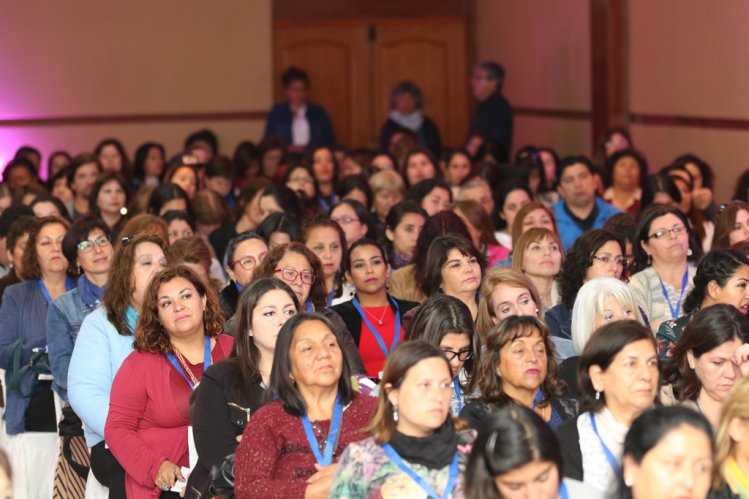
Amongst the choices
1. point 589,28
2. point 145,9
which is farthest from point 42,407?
point 145,9

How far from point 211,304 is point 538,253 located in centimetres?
180

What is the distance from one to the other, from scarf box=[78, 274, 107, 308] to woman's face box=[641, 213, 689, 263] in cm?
243

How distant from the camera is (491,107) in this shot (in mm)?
12844

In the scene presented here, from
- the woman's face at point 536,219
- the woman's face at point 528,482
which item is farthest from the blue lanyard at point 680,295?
the woman's face at point 528,482

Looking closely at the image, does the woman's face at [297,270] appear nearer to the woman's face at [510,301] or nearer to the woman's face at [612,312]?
the woman's face at [510,301]

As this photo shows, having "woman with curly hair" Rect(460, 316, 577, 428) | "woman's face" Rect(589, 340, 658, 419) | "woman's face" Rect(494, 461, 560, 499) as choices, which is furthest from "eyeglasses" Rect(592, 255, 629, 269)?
"woman's face" Rect(494, 461, 560, 499)

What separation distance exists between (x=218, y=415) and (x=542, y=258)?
2.22 metres

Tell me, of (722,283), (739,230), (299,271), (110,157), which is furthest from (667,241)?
(110,157)

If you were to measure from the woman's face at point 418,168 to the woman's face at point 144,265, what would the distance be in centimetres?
440

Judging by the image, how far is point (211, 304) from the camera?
5195 mm

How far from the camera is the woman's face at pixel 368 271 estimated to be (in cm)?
612

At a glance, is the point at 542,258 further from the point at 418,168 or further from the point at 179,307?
the point at 418,168

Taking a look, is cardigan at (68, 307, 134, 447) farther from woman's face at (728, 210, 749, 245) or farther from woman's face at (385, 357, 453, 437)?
woman's face at (728, 210, 749, 245)

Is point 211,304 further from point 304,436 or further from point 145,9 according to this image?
point 145,9
